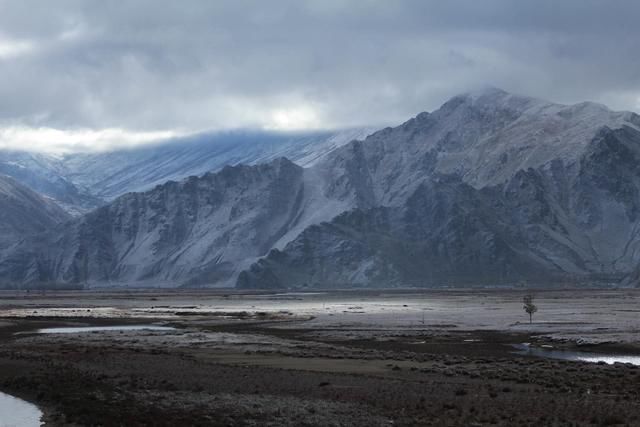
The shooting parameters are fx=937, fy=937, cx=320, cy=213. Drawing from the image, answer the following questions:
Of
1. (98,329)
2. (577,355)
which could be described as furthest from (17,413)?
(98,329)

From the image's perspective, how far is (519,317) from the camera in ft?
478

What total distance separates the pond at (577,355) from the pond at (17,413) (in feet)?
140

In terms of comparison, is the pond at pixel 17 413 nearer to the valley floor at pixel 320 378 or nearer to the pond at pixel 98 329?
the valley floor at pixel 320 378

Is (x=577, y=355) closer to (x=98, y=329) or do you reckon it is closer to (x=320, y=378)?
(x=320, y=378)

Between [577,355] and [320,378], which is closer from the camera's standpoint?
[320,378]

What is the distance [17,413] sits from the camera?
49.9 metres

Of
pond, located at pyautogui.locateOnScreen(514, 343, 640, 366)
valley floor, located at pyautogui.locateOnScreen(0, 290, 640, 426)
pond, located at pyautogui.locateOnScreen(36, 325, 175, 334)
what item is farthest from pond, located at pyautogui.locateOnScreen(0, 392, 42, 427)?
pond, located at pyautogui.locateOnScreen(36, 325, 175, 334)

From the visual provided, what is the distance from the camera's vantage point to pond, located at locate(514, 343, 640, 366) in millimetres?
74062

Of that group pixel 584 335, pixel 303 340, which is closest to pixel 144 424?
pixel 303 340

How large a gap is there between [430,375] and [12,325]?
81.1 metres

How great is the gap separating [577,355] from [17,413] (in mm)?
48658

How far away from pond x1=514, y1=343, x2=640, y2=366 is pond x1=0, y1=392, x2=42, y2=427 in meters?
42.7

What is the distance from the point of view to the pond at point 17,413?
1852 inches

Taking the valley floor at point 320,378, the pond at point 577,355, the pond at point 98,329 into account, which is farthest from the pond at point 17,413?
the pond at point 98,329
